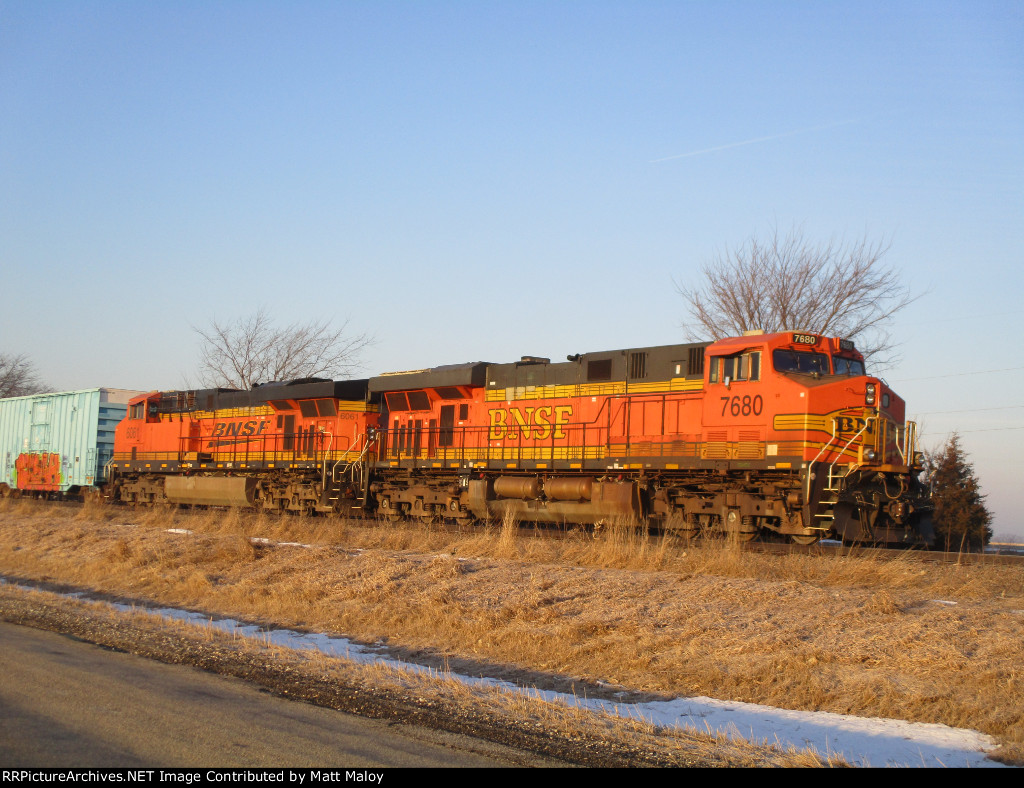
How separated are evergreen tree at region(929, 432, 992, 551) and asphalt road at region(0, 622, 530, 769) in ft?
59.4

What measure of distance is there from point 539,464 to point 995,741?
13261 millimetres

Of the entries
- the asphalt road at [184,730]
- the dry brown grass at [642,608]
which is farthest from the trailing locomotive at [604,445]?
the asphalt road at [184,730]

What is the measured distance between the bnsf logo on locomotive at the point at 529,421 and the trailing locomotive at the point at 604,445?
34mm

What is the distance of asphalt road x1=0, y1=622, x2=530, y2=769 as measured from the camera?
201 inches

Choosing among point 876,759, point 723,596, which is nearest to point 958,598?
point 723,596

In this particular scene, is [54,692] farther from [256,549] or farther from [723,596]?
[256,549]

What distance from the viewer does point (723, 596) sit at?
1034 centimetres

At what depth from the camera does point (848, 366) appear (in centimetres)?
1639

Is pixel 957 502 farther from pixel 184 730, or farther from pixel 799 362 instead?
pixel 184 730

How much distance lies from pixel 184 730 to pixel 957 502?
2139 cm

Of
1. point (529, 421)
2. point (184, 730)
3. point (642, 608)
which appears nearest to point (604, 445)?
point (529, 421)

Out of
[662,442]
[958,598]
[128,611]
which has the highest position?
[662,442]

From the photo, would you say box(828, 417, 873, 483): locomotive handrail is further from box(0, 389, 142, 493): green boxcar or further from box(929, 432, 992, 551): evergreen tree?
box(0, 389, 142, 493): green boxcar

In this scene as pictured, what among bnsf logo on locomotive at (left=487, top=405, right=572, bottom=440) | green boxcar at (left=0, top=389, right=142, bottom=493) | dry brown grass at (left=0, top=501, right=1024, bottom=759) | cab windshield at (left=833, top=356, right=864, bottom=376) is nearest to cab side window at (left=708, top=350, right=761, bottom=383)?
cab windshield at (left=833, top=356, right=864, bottom=376)
